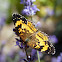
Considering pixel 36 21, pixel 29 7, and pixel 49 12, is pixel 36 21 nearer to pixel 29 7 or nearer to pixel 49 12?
pixel 29 7

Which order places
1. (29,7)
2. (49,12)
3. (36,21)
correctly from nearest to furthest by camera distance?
(29,7)
(36,21)
(49,12)

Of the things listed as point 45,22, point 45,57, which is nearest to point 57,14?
point 45,22

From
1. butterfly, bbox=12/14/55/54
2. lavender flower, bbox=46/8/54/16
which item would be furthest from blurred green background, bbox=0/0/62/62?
butterfly, bbox=12/14/55/54

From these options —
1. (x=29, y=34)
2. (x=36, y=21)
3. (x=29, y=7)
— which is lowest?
(x=29, y=34)

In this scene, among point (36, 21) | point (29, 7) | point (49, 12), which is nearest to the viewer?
point (29, 7)

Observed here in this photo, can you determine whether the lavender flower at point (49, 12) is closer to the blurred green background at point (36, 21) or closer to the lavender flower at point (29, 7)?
the blurred green background at point (36, 21)

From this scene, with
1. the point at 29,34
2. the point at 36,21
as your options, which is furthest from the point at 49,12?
the point at 29,34

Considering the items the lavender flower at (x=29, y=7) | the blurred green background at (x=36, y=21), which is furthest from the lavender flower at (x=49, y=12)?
the lavender flower at (x=29, y=7)
